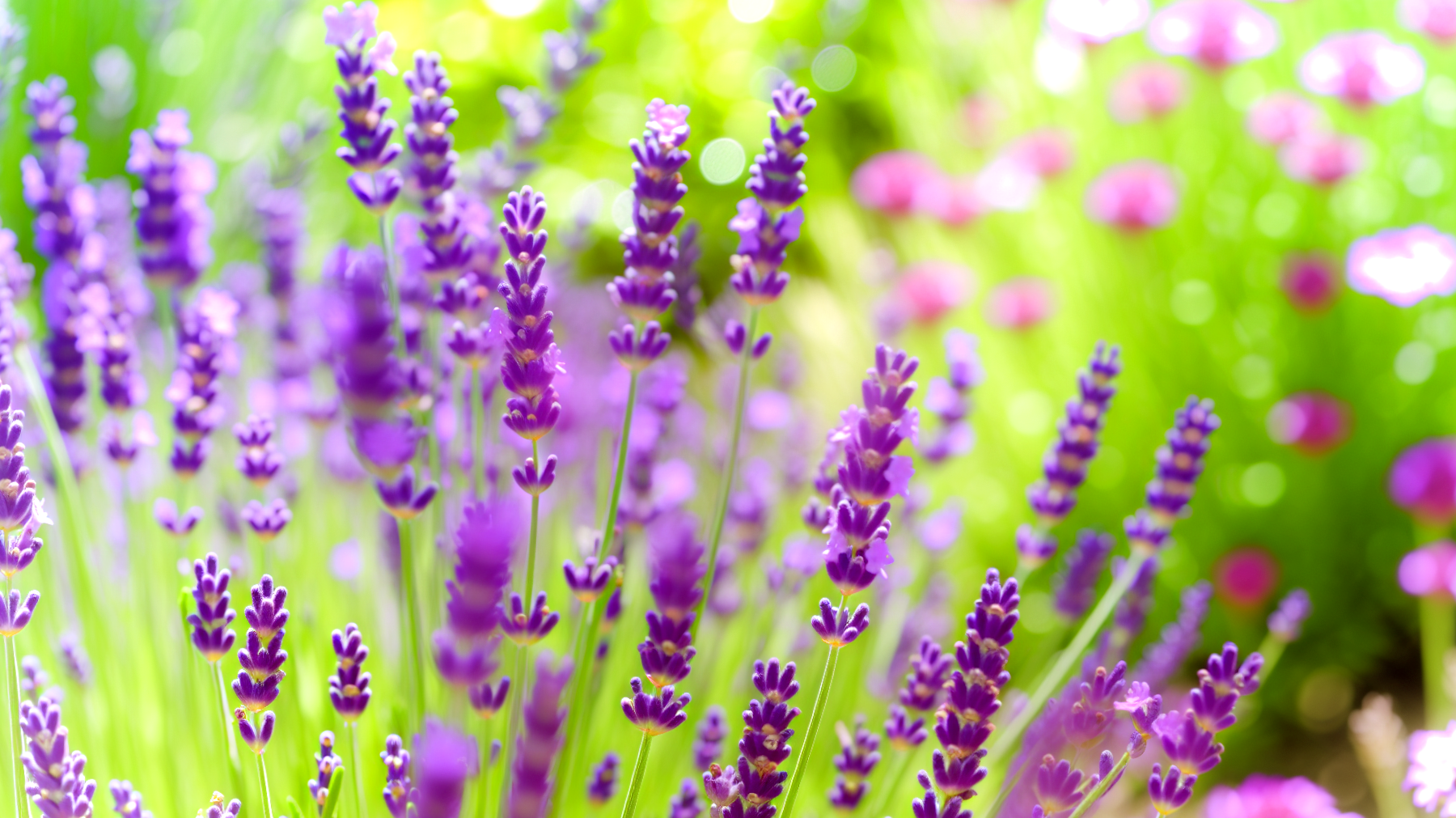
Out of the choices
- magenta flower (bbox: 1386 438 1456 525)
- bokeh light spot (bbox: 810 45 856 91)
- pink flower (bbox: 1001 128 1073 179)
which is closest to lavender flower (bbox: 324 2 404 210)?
pink flower (bbox: 1001 128 1073 179)

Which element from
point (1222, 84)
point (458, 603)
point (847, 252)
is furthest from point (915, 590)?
point (1222, 84)

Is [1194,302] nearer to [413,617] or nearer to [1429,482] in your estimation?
[1429,482]

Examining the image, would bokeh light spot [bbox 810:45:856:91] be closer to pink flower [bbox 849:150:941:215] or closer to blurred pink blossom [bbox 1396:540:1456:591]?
pink flower [bbox 849:150:941:215]

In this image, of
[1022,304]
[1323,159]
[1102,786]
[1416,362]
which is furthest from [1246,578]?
[1102,786]

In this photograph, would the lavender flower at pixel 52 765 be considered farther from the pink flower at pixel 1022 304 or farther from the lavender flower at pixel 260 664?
the pink flower at pixel 1022 304

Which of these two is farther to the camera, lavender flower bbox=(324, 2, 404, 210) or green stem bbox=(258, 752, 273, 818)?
lavender flower bbox=(324, 2, 404, 210)

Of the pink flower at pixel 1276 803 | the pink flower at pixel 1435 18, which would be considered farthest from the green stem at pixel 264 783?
the pink flower at pixel 1435 18
